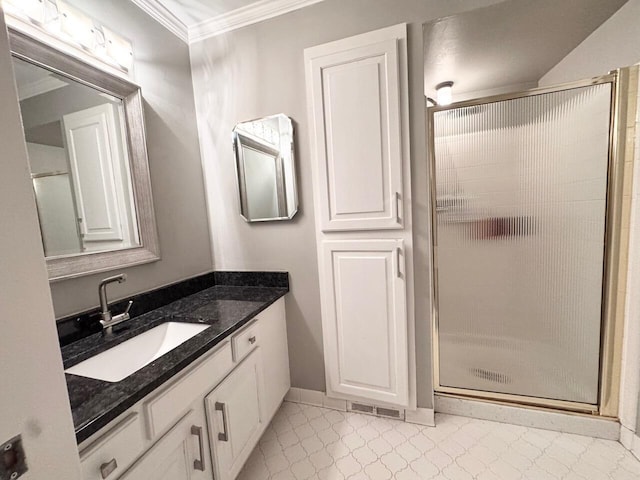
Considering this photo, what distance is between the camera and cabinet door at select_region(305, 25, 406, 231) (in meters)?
1.38

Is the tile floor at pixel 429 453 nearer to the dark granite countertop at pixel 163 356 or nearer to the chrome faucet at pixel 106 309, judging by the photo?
the dark granite countertop at pixel 163 356

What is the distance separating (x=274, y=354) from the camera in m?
1.58

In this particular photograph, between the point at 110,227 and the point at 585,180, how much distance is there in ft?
7.72

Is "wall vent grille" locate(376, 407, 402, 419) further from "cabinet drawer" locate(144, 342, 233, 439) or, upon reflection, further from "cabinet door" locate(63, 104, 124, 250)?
"cabinet door" locate(63, 104, 124, 250)

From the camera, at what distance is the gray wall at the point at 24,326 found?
15.2 inches

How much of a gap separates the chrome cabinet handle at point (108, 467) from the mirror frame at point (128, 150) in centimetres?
72

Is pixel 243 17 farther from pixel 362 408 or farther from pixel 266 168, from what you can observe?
pixel 362 408

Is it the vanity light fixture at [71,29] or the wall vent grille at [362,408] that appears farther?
the wall vent grille at [362,408]

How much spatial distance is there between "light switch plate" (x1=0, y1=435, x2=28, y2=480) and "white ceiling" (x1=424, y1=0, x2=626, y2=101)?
1908 mm

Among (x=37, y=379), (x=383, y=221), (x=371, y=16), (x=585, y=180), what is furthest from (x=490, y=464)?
(x=371, y=16)

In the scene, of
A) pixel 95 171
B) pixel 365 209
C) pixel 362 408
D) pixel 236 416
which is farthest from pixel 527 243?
pixel 95 171

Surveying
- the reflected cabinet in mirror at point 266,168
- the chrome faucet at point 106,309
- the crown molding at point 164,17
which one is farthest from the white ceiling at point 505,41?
the chrome faucet at point 106,309

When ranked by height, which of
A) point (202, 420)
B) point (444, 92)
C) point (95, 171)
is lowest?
point (202, 420)

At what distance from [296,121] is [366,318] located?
3.96 ft
